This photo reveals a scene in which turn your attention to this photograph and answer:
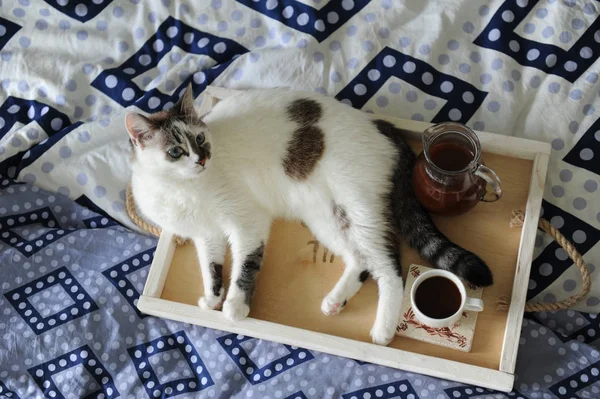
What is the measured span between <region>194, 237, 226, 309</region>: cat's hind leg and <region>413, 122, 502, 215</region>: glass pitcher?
1.40ft

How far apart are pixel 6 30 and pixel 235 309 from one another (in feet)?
3.29

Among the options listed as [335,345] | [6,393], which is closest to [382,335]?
[335,345]

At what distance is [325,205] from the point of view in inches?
49.3

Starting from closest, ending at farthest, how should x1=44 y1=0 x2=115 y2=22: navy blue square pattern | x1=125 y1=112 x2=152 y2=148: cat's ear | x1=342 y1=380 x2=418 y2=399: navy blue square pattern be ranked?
x1=125 y1=112 x2=152 y2=148: cat's ear < x1=342 y1=380 x2=418 y2=399: navy blue square pattern < x1=44 y1=0 x2=115 y2=22: navy blue square pattern

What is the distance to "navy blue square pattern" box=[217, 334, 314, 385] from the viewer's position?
126 centimetres

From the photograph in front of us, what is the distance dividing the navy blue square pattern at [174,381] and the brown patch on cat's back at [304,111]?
1.68 ft

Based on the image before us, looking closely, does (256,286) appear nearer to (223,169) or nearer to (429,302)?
(223,169)

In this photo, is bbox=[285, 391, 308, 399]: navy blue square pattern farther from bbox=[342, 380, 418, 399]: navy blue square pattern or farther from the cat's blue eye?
the cat's blue eye

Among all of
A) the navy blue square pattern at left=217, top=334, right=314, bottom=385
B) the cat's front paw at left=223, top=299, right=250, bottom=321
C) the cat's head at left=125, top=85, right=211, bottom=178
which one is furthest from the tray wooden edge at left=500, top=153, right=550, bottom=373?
the cat's head at left=125, top=85, right=211, bottom=178

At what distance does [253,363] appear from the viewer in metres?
1.28

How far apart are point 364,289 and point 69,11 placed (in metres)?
1.06

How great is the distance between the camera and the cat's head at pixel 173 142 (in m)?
1.15

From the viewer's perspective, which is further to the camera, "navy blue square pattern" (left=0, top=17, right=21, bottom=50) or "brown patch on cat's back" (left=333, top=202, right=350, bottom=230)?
"navy blue square pattern" (left=0, top=17, right=21, bottom=50)

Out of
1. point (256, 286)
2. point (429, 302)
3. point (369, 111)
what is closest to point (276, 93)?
point (369, 111)
